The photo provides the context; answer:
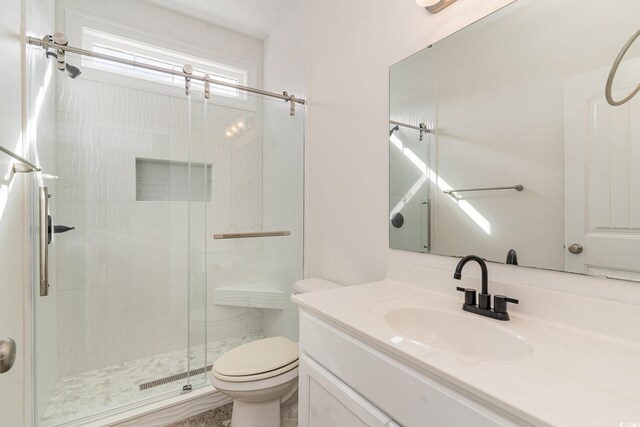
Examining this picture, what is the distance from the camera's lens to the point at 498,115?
98 centimetres

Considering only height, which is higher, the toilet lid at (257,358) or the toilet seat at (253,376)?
the toilet lid at (257,358)

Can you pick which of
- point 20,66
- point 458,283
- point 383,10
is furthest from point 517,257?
point 20,66

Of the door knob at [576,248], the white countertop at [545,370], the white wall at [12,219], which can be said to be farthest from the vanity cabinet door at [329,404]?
the white wall at [12,219]

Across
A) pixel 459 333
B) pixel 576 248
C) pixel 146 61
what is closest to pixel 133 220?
pixel 146 61

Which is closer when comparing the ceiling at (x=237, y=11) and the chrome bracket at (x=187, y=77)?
the chrome bracket at (x=187, y=77)

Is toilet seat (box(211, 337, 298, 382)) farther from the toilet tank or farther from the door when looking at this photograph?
the door

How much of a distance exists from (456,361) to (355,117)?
4.37ft

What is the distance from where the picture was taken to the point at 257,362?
138cm

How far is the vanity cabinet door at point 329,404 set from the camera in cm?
77

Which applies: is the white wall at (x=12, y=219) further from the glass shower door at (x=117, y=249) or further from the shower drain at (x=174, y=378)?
the shower drain at (x=174, y=378)

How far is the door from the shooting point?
71cm

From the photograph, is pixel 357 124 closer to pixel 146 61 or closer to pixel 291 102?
pixel 291 102

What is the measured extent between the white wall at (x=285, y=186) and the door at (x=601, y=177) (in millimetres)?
1560

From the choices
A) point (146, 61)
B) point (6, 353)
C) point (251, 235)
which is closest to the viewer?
point (6, 353)
